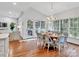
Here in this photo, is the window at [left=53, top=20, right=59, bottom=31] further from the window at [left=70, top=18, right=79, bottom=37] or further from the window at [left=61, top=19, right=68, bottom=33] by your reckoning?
the window at [left=70, top=18, right=79, bottom=37]

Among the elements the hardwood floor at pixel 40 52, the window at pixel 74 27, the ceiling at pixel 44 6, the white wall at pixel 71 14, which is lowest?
the hardwood floor at pixel 40 52

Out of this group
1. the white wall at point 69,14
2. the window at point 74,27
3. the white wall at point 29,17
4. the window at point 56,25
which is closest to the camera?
the white wall at point 69,14

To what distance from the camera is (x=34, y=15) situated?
11570 mm

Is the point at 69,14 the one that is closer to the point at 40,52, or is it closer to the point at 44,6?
the point at 44,6

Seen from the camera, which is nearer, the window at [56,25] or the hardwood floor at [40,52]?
the hardwood floor at [40,52]

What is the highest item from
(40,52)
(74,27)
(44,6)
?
(44,6)

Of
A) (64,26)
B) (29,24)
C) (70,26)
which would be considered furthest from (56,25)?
(29,24)

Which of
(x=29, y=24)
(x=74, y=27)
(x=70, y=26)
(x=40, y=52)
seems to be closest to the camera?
(x=40, y=52)

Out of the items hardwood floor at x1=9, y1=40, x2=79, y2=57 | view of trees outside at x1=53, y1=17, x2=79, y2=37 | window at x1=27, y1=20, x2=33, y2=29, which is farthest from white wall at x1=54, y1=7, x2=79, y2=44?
window at x1=27, y1=20, x2=33, y2=29

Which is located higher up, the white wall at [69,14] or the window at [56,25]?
the white wall at [69,14]

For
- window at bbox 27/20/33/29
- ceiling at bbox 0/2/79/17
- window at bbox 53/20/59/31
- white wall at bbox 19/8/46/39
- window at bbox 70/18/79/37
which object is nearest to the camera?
ceiling at bbox 0/2/79/17

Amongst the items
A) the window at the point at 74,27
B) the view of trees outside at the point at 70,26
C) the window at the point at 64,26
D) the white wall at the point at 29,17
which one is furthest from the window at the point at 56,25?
the window at the point at 74,27

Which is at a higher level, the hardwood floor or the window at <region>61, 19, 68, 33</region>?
the window at <region>61, 19, 68, 33</region>

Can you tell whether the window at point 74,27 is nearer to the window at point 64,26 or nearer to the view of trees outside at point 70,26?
the view of trees outside at point 70,26
